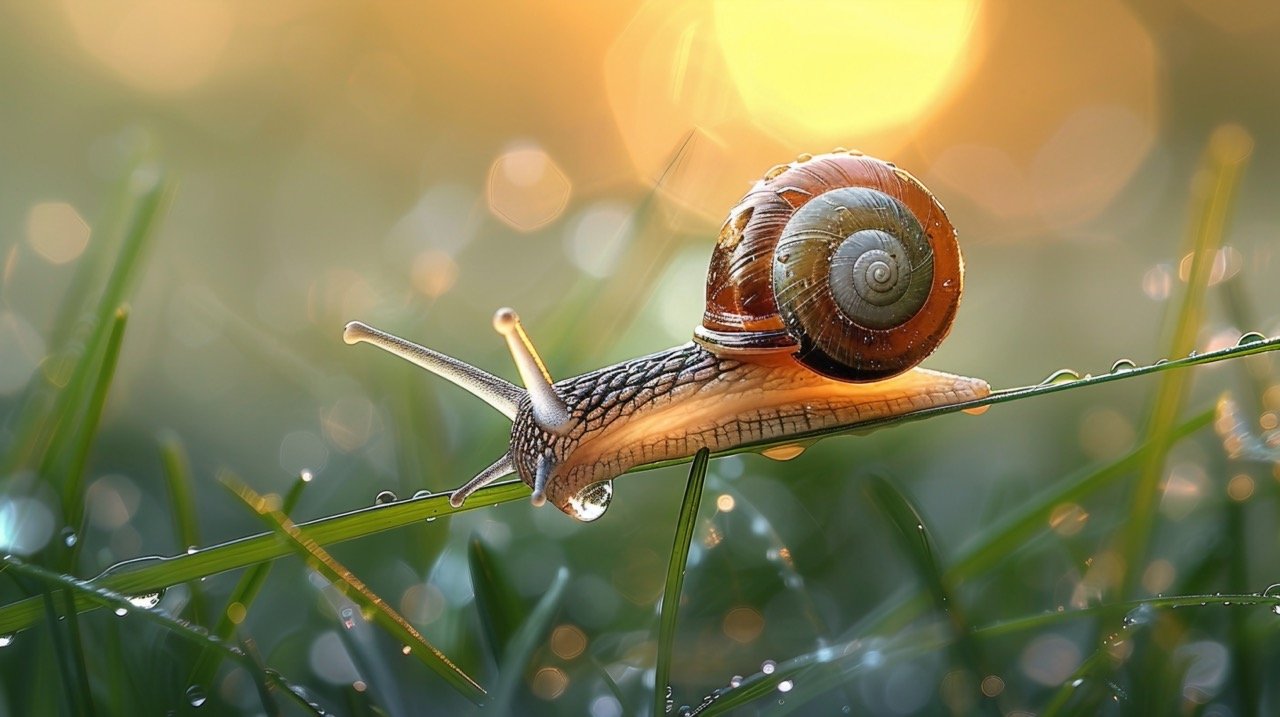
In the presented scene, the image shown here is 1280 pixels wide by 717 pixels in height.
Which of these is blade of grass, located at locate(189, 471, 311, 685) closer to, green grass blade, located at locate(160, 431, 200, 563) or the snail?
green grass blade, located at locate(160, 431, 200, 563)

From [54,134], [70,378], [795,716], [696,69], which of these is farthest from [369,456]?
[54,134]

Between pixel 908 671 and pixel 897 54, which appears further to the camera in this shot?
pixel 897 54

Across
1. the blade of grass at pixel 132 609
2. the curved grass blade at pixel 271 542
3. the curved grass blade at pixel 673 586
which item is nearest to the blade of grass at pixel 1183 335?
the curved grass blade at pixel 271 542

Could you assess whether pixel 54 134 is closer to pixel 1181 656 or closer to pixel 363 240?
pixel 363 240

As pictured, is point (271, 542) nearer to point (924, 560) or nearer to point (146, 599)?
point (146, 599)

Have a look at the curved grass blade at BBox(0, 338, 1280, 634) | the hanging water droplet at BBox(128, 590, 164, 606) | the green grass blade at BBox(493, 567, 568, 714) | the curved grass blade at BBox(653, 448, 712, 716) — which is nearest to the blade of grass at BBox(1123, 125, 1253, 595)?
the curved grass blade at BBox(0, 338, 1280, 634)

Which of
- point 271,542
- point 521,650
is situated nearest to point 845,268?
point 521,650
